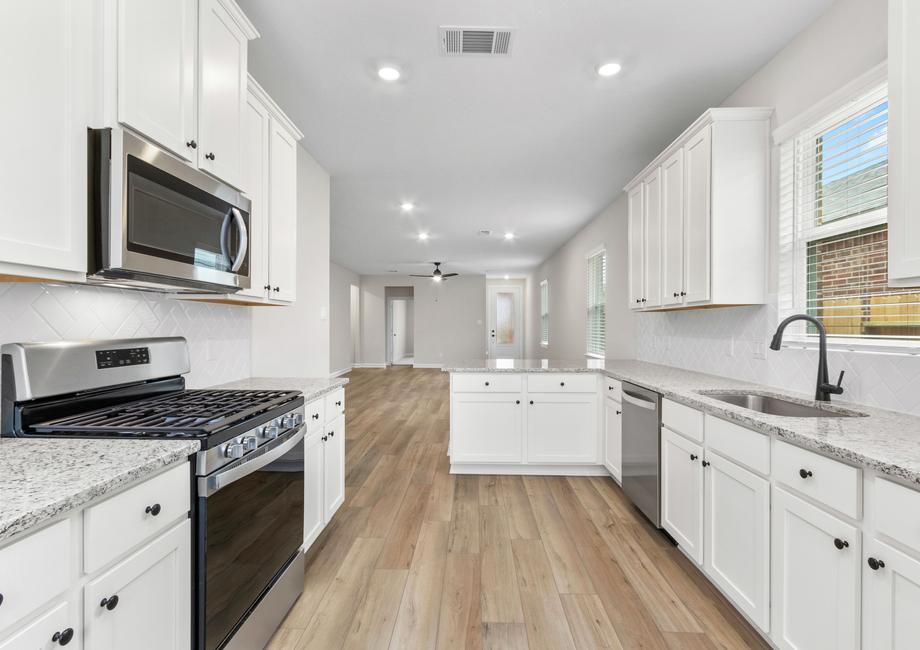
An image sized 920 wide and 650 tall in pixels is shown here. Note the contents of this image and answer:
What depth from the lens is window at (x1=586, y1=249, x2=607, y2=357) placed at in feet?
17.9

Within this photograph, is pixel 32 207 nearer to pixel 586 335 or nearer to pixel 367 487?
pixel 367 487

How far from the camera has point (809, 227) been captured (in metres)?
2.17

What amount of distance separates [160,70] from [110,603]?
1540 millimetres

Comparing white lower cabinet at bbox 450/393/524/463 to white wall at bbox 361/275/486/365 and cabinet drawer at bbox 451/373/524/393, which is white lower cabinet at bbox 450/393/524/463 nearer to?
cabinet drawer at bbox 451/373/524/393

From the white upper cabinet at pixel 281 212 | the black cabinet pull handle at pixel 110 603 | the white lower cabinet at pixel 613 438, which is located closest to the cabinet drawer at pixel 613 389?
the white lower cabinet at pixel 613 438

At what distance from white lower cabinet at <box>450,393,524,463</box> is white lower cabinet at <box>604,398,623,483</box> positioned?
2.23 ft

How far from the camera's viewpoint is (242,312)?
2.59 m

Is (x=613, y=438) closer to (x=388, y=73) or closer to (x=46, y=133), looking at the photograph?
(x=388, y=73)

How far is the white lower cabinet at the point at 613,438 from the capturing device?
10.1 ft

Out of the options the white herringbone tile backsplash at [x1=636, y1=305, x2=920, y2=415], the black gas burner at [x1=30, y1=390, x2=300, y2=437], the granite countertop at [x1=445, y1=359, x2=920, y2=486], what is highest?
the white herringbone tile backsplash at [x1=636, y1=305, x2=920, y2=415]

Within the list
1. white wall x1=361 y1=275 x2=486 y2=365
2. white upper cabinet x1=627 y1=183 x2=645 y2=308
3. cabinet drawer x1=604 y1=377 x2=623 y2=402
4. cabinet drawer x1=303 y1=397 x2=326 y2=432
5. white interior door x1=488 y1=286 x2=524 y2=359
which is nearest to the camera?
cabinet drawer x1=303 y1=397 x2=326 y2=432

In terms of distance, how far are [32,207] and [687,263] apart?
299cm

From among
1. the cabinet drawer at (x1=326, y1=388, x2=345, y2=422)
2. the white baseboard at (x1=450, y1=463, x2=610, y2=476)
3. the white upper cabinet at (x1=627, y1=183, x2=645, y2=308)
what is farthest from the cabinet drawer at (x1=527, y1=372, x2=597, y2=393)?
the cabinet drawer at (x1=326, y1=388, x2=345, y2=422)

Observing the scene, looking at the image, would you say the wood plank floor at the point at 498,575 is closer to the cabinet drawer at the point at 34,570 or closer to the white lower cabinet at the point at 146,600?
the white lower cabinet at the point at 146,600
